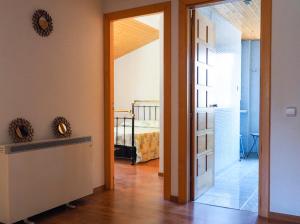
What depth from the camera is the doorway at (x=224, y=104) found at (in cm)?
347

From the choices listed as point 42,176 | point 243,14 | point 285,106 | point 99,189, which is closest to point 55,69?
point 42,176

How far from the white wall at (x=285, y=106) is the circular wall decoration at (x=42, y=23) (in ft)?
7.02

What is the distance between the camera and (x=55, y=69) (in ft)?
10.4

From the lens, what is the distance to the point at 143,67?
764 cm

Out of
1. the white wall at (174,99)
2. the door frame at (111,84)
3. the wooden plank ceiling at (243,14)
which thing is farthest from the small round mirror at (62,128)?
the wooden plank ceiling at (243,14)

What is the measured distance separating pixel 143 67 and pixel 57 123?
4.70 meters

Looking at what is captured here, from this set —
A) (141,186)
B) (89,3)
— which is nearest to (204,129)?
(141,186)

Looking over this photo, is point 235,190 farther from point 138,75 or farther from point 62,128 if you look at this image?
point 138,75

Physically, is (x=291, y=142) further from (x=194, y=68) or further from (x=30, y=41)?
(x=30, y=41)

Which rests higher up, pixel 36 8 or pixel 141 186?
pixel 36 8

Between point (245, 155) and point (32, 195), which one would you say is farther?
point (245, 155)

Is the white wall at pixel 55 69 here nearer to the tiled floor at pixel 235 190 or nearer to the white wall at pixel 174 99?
the white wall at pixel 174 99

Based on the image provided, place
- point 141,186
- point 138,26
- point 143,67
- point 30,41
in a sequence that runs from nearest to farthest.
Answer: point 30,41 → point 141,186 → point 138,26 → point 143,67

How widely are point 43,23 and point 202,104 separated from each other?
193 centimetres
